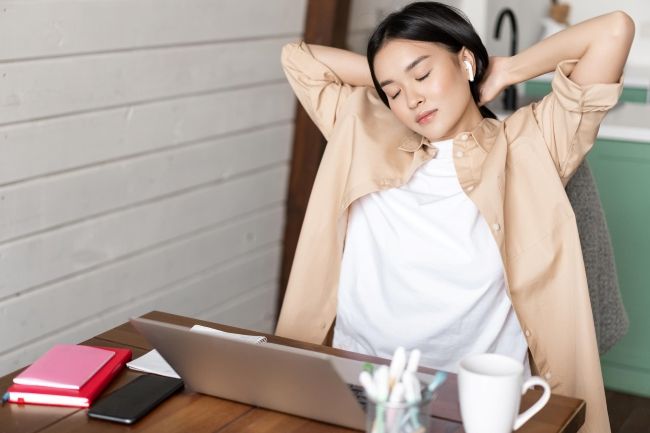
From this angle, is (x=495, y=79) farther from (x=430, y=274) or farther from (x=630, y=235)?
(x=630, y=235)

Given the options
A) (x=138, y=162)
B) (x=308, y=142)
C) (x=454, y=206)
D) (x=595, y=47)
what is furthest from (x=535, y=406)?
(x=308, y=142)

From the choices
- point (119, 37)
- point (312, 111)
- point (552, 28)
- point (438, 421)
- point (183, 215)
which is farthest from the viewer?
point (552, 28)

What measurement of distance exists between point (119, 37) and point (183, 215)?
588 millimetres

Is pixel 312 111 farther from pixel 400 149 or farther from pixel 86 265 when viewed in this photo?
pixel 86 265

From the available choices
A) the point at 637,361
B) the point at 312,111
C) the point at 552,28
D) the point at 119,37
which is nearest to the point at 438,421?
the point at 312,111

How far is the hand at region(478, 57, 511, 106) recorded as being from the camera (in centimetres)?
198

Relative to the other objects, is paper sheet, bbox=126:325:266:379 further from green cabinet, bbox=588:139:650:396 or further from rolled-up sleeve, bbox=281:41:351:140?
green cabinet, bbox=588:139:650:396

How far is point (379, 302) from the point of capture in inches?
76.6

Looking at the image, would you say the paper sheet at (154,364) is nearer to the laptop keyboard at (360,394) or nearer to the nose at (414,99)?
the laptop keyboard at (360,394)

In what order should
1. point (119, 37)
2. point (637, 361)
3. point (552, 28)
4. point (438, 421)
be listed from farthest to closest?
point (552, 28)
point (637, 361)
point (119, 37)
point (438, 421)

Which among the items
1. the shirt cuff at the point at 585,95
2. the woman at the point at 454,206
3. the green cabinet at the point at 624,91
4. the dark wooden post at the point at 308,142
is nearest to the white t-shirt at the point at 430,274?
the woman at the point at 454,206

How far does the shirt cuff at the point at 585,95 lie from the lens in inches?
68.3

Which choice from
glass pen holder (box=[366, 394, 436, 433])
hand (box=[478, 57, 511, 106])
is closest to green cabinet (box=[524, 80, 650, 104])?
hand (box=[478, 57, 511, 106])

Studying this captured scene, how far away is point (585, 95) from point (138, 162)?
1.28 meters
